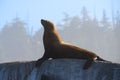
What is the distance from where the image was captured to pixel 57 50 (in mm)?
9656

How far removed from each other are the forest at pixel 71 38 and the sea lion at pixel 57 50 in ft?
203

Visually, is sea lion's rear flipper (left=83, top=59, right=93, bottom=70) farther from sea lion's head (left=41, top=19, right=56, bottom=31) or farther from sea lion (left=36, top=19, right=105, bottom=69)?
sea lion's head (left=41, top=19, right=56, bottom=31)

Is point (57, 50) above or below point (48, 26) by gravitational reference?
below

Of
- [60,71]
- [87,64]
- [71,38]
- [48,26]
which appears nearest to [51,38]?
[48,26]

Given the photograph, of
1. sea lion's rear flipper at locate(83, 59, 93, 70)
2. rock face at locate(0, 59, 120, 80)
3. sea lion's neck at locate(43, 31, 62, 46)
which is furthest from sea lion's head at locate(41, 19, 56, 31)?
sea lion's rear flipper at locate(83, 59, 93, 70)

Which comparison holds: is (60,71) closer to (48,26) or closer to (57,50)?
(57,50)

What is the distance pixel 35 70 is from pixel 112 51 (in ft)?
214

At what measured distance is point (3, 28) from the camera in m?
87.1

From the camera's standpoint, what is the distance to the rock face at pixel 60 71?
7730 mm

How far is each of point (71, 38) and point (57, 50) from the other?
223 ft

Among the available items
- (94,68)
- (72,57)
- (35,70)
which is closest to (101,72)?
(94,68)

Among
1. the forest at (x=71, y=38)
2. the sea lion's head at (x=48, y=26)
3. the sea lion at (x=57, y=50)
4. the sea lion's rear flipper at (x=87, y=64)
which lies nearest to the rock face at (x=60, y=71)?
the sea lion's rear flipper at (x=87, y=64)

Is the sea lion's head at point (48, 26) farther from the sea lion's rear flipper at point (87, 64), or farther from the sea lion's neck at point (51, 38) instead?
the sea lion's rear flipper at point (87, 64)

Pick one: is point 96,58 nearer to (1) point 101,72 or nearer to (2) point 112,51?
(1) point 101,72
